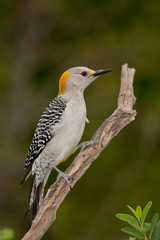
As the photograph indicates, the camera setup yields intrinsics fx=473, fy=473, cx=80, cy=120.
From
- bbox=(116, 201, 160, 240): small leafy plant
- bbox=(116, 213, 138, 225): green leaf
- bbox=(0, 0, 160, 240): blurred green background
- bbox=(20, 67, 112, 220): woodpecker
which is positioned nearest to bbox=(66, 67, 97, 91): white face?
bbox=(20, 67, 112, 220): woodpecker

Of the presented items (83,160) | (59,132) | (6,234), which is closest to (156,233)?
(6,234)

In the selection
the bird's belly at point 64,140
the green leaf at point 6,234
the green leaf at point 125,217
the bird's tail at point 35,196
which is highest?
the bird's belly at point 64,140

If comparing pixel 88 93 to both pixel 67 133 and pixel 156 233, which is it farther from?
pixel 156 233

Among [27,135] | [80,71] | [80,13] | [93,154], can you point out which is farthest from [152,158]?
[93,154]

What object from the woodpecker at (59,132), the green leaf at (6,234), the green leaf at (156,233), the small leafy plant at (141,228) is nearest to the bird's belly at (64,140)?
the woodpecker at (59,132)

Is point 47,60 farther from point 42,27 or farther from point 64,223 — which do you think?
point 64,223

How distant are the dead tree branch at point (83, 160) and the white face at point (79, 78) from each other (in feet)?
2.42

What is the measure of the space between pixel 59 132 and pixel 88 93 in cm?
882

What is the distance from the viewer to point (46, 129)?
6328 millimetres

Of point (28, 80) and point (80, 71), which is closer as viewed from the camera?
point (80, 71)

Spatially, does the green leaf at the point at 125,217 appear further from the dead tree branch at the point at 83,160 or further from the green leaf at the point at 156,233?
the dead tree branch at the point at 83,160

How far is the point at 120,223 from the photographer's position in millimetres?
14172

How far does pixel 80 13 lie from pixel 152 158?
5288 millimetres

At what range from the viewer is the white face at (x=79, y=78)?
6.64m
